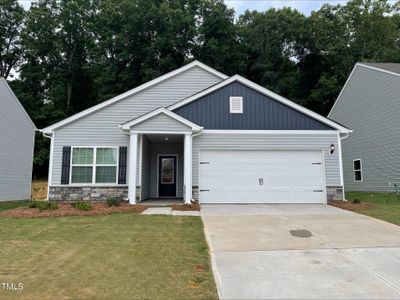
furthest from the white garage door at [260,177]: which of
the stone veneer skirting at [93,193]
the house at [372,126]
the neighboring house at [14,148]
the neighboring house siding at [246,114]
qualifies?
the neighboring house at [14,148]

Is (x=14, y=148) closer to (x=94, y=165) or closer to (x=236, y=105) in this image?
(x=94, y=165)

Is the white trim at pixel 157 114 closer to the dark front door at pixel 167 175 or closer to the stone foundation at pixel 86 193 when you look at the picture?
the stone foundation at pixel 86 193

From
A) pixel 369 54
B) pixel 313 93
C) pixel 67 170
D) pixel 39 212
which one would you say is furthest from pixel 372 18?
pixel 39 212

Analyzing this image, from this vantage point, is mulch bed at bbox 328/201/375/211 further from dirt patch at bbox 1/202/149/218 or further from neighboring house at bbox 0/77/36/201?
neighboring house at bbox 0/77/36/201

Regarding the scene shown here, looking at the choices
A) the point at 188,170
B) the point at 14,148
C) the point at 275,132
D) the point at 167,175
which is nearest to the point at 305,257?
the point at 188,170

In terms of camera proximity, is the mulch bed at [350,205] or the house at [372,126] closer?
the mulch bed at [350,205]

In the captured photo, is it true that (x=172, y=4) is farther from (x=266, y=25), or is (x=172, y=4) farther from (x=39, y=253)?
(x=39, y=253)

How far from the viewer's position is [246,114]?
1308 centimetres

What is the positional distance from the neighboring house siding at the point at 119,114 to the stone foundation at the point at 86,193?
399 millimetres

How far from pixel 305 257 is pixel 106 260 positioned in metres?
3.26

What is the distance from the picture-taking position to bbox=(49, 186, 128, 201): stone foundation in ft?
42.7

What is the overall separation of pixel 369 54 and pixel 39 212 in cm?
3210

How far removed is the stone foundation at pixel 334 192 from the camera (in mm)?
12859

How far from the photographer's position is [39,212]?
1005cm
